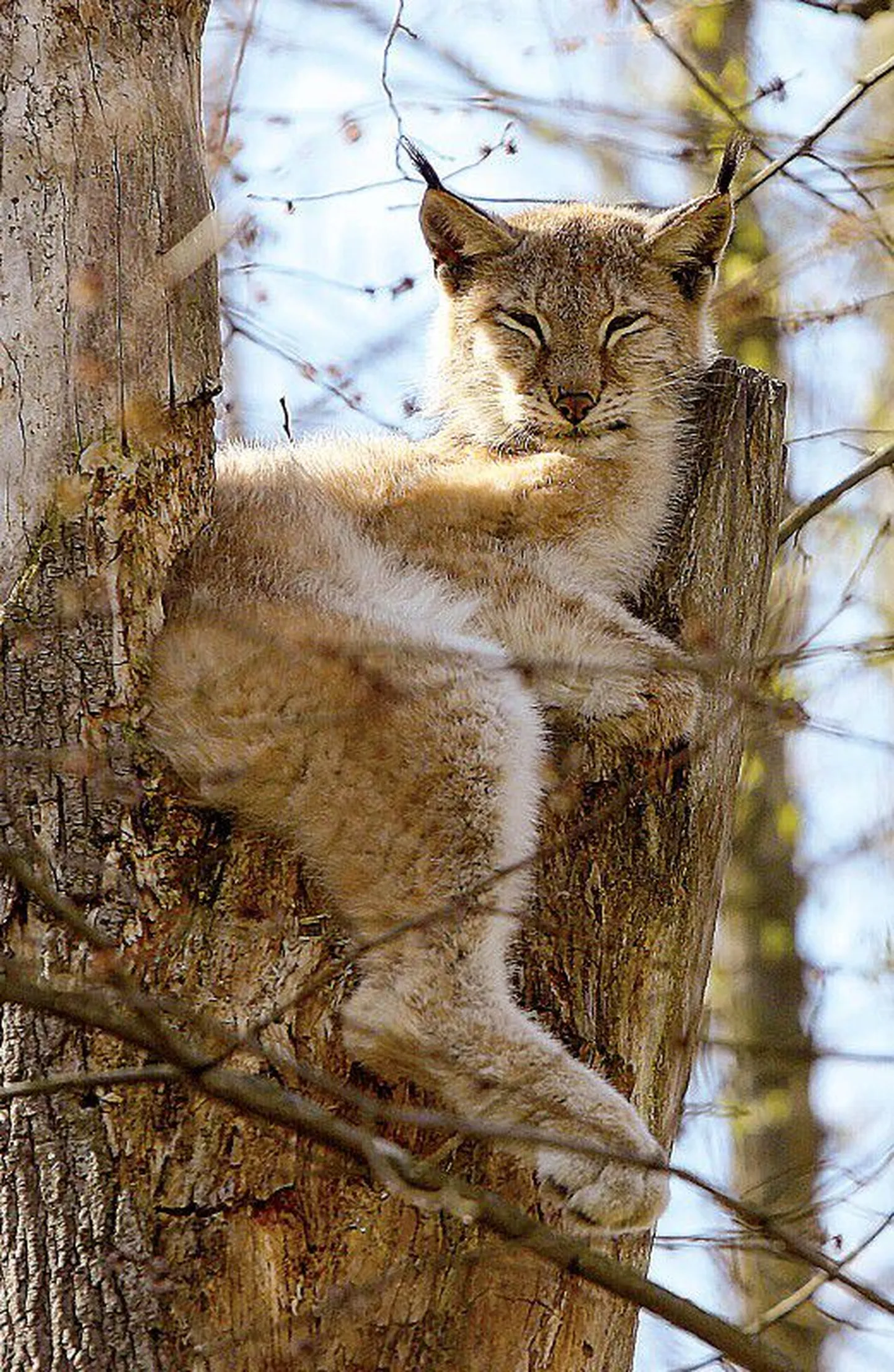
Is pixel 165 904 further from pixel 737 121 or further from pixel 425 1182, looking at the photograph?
pixel 737 121

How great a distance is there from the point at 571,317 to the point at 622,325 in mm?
167

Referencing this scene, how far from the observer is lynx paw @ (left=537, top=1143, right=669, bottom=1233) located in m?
4.16

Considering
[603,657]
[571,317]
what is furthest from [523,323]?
[603,657]

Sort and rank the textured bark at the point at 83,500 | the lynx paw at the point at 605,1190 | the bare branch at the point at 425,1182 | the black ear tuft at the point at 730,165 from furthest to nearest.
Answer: the black ear tuft at the point at 730,165
the lynx paw at the point at 605,1190
the textured bark at the point at 83,500
the bare branch at the point at 425,1182

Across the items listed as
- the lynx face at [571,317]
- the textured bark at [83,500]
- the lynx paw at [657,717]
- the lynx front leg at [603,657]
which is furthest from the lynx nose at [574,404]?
the textured bark at [83,500]

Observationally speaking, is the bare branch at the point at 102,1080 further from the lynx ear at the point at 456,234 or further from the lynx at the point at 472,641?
the lynx ear at the point at 456,234

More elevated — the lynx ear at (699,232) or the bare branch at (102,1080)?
the lynx ear at (699,232)

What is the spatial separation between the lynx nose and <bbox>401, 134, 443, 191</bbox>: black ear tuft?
0.79 metres

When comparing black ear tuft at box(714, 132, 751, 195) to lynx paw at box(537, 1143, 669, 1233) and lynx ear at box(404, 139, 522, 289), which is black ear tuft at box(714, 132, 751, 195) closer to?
lynx ear at box(404, 139, 522, 289)

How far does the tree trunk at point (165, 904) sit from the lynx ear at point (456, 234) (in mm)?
1314

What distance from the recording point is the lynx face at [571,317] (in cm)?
563

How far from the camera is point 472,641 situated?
480 centimetres

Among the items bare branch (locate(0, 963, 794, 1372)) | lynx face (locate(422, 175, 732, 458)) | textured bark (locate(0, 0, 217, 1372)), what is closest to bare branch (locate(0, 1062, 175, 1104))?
bare branch (locate(0, 963, 794, 1372))

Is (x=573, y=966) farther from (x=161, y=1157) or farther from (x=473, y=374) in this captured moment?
(x=473, y=374)
